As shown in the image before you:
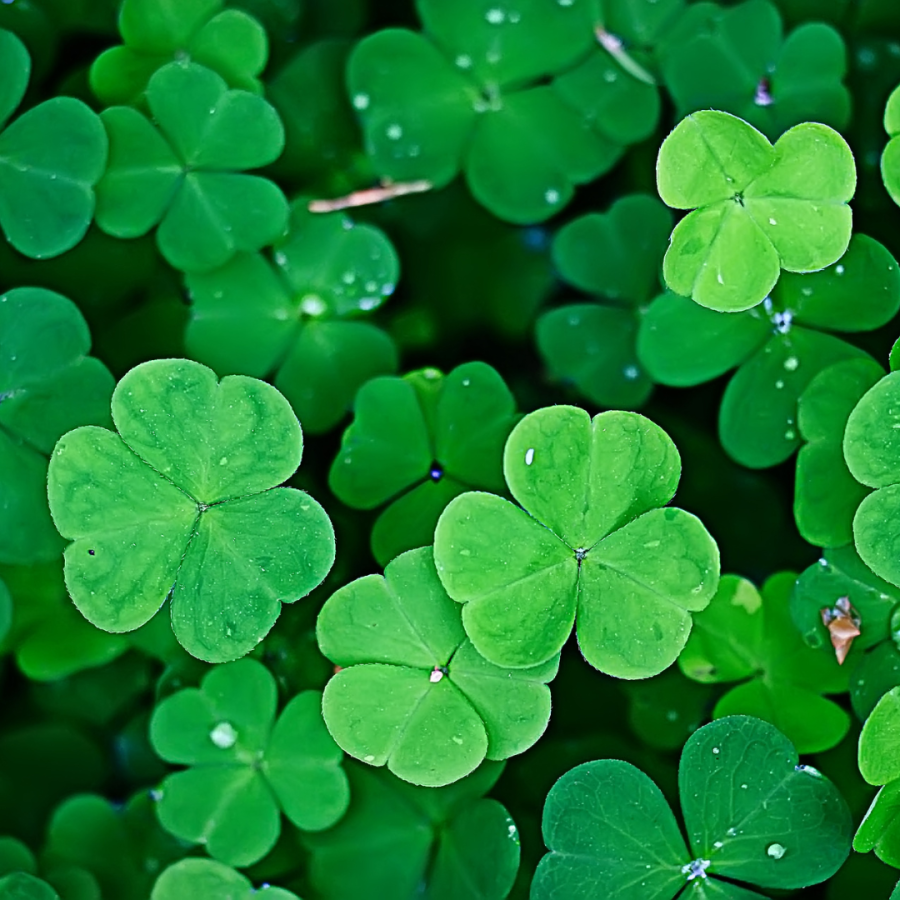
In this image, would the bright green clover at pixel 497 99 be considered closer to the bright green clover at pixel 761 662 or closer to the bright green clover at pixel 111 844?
the bright green clover at pixel 761 662

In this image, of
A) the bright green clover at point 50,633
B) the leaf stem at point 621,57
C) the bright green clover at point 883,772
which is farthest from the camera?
the leaf stem at point 621,57

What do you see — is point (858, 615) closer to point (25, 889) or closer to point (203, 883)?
point (203, 883)

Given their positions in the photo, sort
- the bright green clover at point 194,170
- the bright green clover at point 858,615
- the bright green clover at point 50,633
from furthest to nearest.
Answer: the bright green clover at point 50,633
the bright green clover at point 194,170
the bright green clover at point 858,615

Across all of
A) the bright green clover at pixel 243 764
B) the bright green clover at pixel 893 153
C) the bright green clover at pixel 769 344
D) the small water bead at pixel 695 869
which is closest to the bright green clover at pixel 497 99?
the bright green clover at pixel 769 344

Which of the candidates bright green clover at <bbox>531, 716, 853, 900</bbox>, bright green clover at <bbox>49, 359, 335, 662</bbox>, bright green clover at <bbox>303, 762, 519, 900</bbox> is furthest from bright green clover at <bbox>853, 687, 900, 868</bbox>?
bright green clover at <bbox>49, 359, 335, 662</bbox>

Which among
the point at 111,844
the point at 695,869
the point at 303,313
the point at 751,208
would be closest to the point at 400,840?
the point at 695,869

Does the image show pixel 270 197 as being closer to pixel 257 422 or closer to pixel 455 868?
pixel 257 422

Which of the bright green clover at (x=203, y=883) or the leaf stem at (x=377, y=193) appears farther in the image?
the leaf stem at (x=377, y=193)
